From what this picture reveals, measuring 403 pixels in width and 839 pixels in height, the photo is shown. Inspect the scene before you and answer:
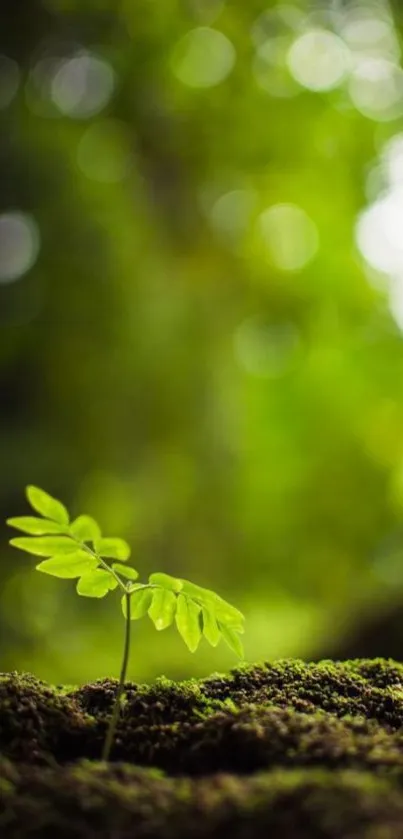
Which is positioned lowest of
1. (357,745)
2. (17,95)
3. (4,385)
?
(357,745)

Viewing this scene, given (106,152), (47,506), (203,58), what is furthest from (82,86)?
(47,506)

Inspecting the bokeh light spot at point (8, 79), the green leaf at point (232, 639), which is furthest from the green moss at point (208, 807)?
the bokeh light spot at point (8, 79)

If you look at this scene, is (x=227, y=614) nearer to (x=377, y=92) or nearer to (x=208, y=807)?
(x=208, y=807)

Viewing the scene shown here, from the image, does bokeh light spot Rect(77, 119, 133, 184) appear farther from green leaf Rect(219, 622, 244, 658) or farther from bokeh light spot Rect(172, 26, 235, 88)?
green leaf Rect(219, 622, 244, 658)

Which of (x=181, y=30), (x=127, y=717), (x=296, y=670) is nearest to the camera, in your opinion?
(x=127, y=717)

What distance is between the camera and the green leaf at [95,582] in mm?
1267

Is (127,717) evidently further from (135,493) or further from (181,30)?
(181,30)

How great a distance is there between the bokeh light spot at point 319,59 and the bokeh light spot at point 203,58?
84 cm

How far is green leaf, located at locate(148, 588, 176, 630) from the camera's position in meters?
1.25

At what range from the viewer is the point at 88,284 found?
10.7 metres

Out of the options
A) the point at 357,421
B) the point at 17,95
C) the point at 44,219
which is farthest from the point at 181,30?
the point at 357,421

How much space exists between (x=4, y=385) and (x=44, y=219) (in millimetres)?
2163

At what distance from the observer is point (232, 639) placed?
124 cm

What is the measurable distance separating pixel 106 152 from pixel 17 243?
1.68 m
